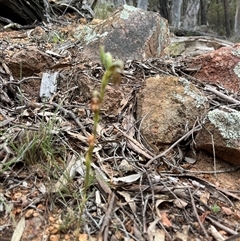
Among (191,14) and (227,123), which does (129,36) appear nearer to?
(227,123)

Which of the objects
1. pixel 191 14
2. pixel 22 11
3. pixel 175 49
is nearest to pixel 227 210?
pixel 175 49

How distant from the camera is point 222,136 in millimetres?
1854

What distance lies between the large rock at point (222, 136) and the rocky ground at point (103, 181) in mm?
53

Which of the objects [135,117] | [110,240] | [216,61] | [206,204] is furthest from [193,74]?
[110,240]

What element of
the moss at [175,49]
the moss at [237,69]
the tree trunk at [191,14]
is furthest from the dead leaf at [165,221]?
the tree trunk at [191,14]

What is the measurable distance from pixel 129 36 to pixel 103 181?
1909 millimetres

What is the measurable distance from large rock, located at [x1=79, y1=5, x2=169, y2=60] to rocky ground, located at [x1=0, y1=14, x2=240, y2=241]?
0.85m

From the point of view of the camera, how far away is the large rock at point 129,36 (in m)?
3.09

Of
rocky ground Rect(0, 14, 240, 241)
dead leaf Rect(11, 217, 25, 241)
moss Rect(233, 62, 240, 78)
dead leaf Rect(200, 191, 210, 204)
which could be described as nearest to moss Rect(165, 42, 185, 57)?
moss Rect(233, 62, 240, 78)

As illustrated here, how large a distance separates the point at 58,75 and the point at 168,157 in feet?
3.54

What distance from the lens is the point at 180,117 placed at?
2.03 m

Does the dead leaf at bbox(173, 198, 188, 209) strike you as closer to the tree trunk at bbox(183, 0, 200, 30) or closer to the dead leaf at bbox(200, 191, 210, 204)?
the dead leaf at bbox(200, 191, 210, 204)

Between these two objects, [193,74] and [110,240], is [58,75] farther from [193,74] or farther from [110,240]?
[110,240]

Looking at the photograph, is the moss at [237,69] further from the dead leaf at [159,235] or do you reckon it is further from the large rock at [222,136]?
the dead leaf at [159,235]
